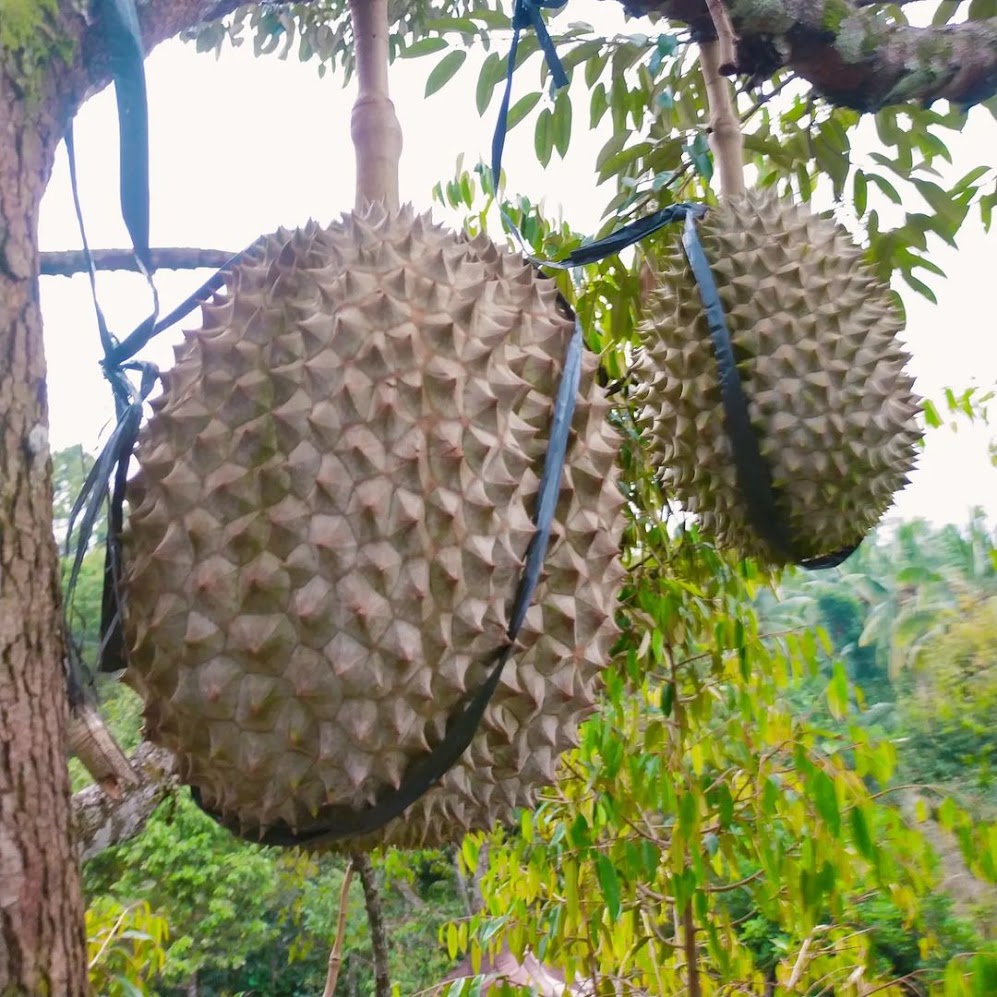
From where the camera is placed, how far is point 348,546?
0.58m

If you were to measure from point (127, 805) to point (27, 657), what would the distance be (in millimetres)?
1116

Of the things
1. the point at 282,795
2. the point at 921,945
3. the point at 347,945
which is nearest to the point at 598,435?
the point at 282,795

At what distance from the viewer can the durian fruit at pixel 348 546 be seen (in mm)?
585

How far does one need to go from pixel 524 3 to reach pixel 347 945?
27.5 ft

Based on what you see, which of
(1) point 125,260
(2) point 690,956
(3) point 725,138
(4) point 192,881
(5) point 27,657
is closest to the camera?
(5) point 27,657

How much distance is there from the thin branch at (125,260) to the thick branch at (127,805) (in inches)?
30.0

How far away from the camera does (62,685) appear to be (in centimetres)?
51

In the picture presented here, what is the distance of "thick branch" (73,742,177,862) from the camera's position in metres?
1.32

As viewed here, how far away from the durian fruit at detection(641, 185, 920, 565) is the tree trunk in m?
0.70

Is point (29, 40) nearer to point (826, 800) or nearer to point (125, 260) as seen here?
point (125, 260)

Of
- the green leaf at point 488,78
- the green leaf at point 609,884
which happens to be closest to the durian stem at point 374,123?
the green leaf at point 488,78

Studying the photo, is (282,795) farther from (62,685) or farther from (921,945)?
Answer: (921,945)

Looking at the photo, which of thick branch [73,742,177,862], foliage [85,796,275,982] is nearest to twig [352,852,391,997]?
thick branch [73,742,177,862]

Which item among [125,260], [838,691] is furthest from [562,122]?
[838,691]
